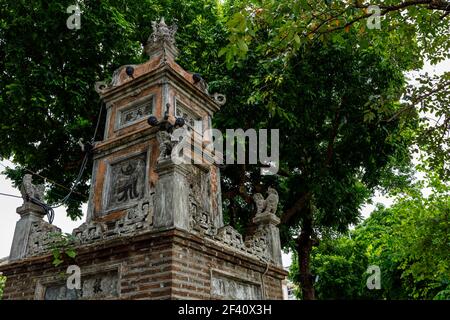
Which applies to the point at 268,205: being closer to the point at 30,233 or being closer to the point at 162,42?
the point at 162,42

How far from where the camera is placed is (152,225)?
257 inches

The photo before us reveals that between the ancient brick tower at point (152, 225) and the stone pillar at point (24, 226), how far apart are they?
0.02m

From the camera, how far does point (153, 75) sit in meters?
9.06

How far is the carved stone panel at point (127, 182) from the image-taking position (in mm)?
7984

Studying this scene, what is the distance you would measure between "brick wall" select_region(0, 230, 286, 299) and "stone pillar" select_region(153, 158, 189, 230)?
26 cm

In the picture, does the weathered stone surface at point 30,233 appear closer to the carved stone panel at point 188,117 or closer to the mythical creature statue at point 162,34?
the carved stone panel at point 188,117

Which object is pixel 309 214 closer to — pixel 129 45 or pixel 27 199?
pixel 129 45

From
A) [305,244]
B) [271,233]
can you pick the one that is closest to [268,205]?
[271,233]

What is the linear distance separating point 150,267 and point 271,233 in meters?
3.85

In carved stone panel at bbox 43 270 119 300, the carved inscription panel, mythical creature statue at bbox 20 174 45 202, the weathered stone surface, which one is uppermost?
the carved inscription panel

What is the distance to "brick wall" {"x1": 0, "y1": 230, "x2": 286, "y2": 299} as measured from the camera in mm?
5992

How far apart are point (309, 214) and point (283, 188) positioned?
4.45 ft

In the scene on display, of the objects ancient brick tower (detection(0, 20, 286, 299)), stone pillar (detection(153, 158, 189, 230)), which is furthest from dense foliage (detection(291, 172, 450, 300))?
stone pillar (detection(153, 158, 189, 230))

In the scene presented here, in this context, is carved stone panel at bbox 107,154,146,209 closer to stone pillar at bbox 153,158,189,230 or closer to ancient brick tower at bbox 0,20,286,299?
ancient brick tower at bbox 0,20,286,299
